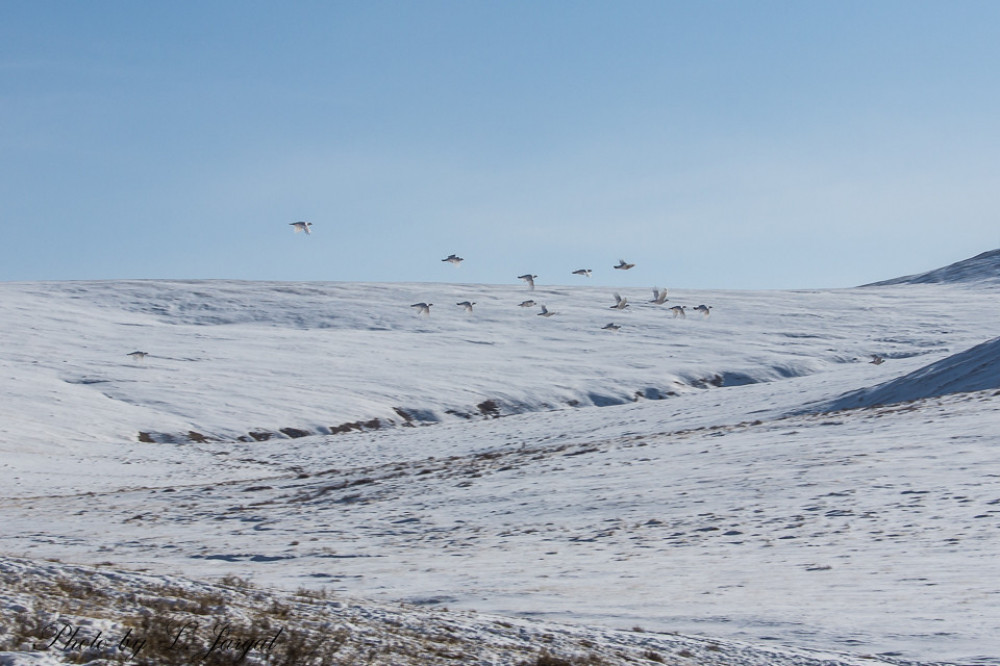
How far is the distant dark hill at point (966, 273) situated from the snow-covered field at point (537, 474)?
1530 inches

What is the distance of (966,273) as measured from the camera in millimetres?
102062

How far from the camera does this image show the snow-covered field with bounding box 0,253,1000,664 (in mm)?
10234

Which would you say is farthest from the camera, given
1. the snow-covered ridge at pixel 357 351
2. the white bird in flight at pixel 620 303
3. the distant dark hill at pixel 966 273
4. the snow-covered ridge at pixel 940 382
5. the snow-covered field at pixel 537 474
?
the distant dark hill at pixel 966 273

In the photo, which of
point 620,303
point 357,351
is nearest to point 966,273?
point 620,303

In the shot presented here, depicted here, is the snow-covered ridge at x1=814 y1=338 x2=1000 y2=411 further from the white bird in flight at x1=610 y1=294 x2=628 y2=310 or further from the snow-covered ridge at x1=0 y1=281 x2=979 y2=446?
the white bird in flight at x1=610 y1=294 x2=628 y2=310

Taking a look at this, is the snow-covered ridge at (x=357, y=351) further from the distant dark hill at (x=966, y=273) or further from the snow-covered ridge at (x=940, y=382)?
the distant dark hill at (x=966, y=273)

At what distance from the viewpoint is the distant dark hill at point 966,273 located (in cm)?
9875

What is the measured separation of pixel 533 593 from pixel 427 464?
46.9 ft

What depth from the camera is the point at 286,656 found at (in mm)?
6785

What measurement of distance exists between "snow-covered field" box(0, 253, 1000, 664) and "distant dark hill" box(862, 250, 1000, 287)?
127 feet

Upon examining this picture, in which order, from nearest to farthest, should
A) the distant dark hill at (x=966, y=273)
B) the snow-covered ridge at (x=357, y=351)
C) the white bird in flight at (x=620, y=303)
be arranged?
the snow-covered ridge at (x=357, y=351) → the white bird in flight at (x=620, y=303) → the distant dark hill at (x=966, y=273)

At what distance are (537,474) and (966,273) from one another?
3656 inches

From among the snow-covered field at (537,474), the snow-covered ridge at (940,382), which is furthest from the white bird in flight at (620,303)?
the snow-covered ridge at (940,382)

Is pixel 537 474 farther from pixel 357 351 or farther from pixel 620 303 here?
pixel 620 303
